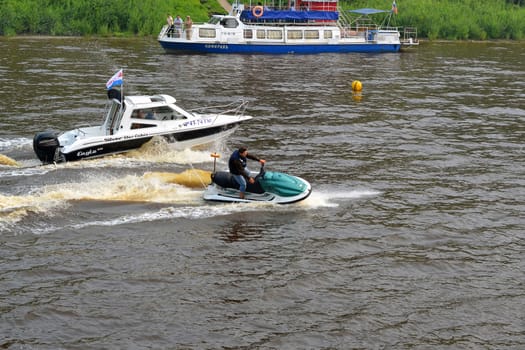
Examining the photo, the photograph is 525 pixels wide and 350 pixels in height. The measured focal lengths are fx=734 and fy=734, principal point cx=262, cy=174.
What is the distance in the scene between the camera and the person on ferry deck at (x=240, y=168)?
19.8m

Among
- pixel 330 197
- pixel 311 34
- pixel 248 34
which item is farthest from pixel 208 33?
pixel 330 197

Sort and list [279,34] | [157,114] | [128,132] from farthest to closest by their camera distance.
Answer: [279,34] → [157,114] → [128,132]

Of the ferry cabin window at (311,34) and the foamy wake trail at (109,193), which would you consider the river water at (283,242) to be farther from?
the ferry cabin window at (311,34)

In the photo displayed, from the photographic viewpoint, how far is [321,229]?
1880 cm

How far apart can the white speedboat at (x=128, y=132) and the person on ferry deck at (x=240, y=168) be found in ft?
18.7

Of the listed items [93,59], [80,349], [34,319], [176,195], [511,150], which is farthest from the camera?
[93,59]

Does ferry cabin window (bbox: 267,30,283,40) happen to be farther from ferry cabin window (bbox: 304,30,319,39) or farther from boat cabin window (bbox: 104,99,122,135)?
boat cabin window (bbox: 104,99,122,135)

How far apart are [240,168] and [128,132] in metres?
6.09

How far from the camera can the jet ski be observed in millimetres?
19906

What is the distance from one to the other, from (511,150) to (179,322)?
18157mm

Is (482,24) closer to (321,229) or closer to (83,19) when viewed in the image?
(83,19)

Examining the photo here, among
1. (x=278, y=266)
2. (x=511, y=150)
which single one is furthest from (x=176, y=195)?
(x=511, y=150)

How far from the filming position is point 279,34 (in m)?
63.2

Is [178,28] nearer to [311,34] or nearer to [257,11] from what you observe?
[257,11]
